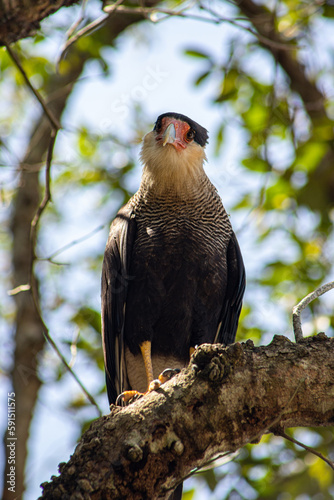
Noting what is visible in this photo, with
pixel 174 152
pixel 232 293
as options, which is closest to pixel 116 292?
pixel 232 293

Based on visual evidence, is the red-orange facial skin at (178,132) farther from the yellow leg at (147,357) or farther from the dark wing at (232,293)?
the yellow leg at (147,357)

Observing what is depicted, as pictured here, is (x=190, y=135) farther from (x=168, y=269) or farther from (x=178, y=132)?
(x=168, y=269)

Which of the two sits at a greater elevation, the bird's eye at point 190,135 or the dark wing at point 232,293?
the bird's eye at point 190,135

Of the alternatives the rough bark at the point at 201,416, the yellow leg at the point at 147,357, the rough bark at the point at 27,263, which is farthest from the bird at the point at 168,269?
the rough bark at the point at 27,263

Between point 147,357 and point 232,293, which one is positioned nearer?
point 147,357

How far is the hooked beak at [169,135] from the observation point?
4.03m

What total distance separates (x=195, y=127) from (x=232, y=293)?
1431mm

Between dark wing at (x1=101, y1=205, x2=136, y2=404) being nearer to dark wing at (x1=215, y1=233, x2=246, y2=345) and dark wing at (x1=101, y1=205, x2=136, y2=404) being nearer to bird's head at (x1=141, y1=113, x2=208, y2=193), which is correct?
bird's head at (x1=141, y1=113, x2=208, y2=193)

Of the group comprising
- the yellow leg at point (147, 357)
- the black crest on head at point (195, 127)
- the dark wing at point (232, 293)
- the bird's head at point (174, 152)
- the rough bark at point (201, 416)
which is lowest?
the rough bark at point (201, 416)

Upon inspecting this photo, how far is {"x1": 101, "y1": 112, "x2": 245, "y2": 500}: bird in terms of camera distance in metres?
3.86

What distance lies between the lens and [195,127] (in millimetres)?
4355

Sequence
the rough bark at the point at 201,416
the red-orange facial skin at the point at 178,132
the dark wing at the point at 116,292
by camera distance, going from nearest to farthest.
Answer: the rough bark at the point at 201,416 → the dark wing at the point at 116,292 → the red-orange facial skin at the point at 178,132

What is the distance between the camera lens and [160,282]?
384 centimetres

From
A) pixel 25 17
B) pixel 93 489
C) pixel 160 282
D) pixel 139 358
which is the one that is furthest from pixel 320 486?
pixel 25 17
